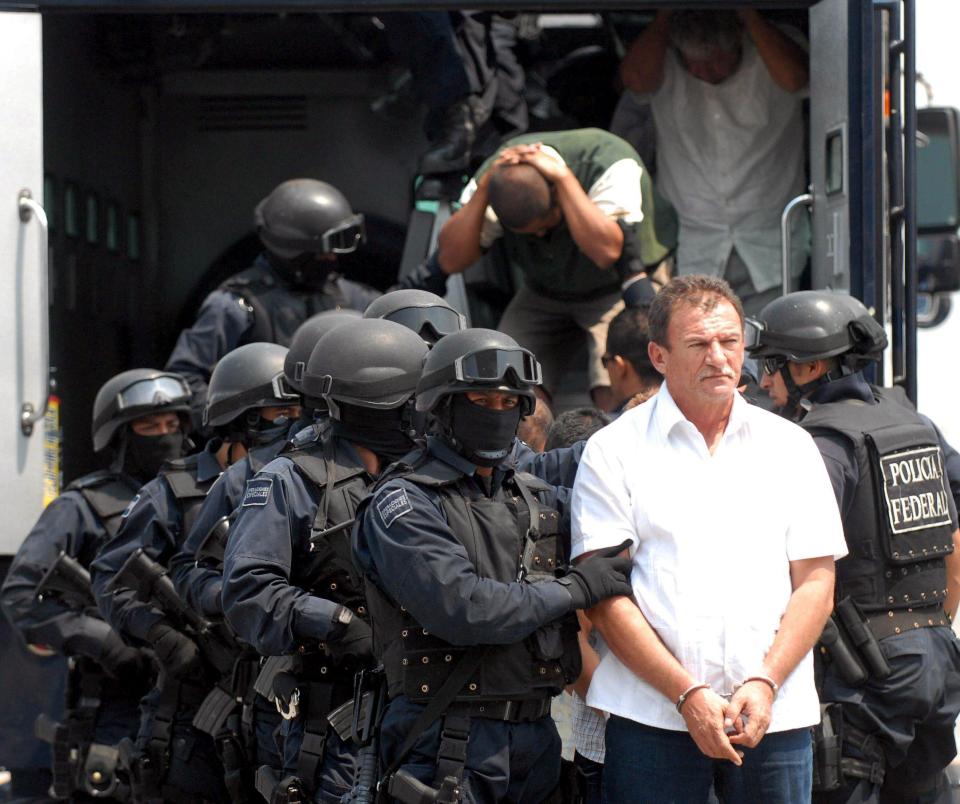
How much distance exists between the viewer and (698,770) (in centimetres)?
358

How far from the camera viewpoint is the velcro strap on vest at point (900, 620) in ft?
14.0

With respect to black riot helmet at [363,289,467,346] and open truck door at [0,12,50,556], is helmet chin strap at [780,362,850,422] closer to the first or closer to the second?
black riot helmet at [363,289,467,346]

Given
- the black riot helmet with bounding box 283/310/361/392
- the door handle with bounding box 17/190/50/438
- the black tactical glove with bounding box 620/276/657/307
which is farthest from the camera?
the black tactical glove with bounding box 620/276/657/307

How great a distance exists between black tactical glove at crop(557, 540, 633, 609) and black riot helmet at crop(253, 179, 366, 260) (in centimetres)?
300

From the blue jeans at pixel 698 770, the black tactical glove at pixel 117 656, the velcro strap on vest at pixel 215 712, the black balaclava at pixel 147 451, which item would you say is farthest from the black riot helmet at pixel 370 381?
the black tactical glove at pixel 117 656

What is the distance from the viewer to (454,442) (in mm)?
3607

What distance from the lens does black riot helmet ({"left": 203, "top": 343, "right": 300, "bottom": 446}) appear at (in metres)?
4.95

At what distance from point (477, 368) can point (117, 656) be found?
236 cm

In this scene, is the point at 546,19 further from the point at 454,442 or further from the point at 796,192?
the point at 454,442

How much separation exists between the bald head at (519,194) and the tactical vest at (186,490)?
1.65m

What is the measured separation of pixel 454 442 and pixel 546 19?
474 centimetres

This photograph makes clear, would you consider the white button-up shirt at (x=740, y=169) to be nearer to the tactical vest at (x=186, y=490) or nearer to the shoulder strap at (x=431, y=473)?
the tactical vest at (x=186, y=490)

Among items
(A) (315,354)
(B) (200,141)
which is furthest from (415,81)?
(A) (315,354)

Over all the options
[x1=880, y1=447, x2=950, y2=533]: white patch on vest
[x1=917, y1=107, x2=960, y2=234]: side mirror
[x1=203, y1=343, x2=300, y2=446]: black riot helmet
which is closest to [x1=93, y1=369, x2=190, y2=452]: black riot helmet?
[x1=203, y1=343, x2=300, y2=446]: black riot helmet
